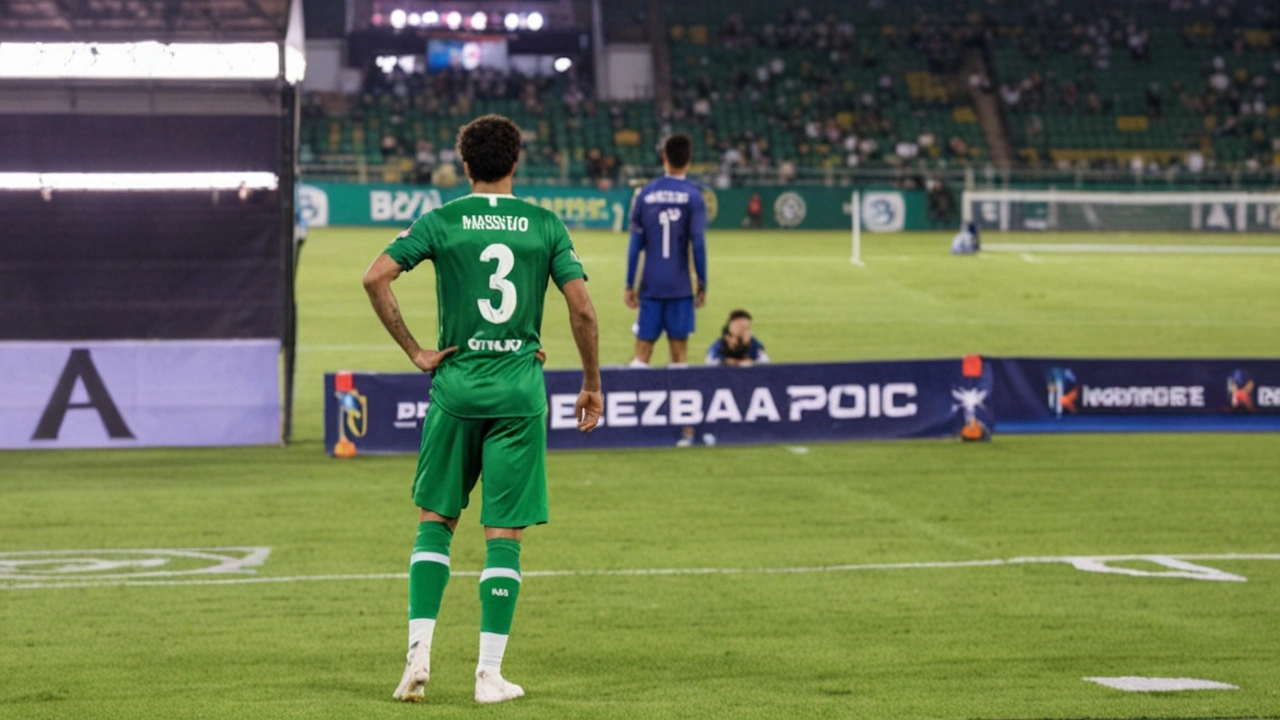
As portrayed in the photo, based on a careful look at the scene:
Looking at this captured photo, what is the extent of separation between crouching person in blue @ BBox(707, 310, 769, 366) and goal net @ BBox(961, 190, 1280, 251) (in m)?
32.3

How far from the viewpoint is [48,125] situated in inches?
632

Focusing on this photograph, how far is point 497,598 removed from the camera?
6.93 meters

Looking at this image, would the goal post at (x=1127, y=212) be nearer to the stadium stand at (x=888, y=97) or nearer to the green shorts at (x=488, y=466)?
the stadium stand at (x=888, y=97)

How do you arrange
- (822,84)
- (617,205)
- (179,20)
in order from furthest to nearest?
1. (822,84)
2. (617,205)
3. (179,20)

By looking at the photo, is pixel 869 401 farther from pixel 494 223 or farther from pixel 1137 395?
pixel 494 223

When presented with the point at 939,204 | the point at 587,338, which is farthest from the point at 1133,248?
the point at 587,338

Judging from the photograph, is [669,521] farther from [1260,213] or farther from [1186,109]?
[1186,109]

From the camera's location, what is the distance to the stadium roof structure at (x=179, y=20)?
16016mm

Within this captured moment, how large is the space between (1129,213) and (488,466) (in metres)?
45.3

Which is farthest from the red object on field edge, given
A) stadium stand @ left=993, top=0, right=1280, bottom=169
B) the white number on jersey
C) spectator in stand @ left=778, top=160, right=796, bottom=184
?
stadium stand @ left=993, top=0, right=1280, bottom=169

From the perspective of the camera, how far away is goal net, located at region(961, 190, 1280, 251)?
49.3 m

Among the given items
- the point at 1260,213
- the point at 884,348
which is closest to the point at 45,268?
the point at 884,348

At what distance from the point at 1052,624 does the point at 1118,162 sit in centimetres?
5302

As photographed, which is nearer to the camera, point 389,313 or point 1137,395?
point 389,313
